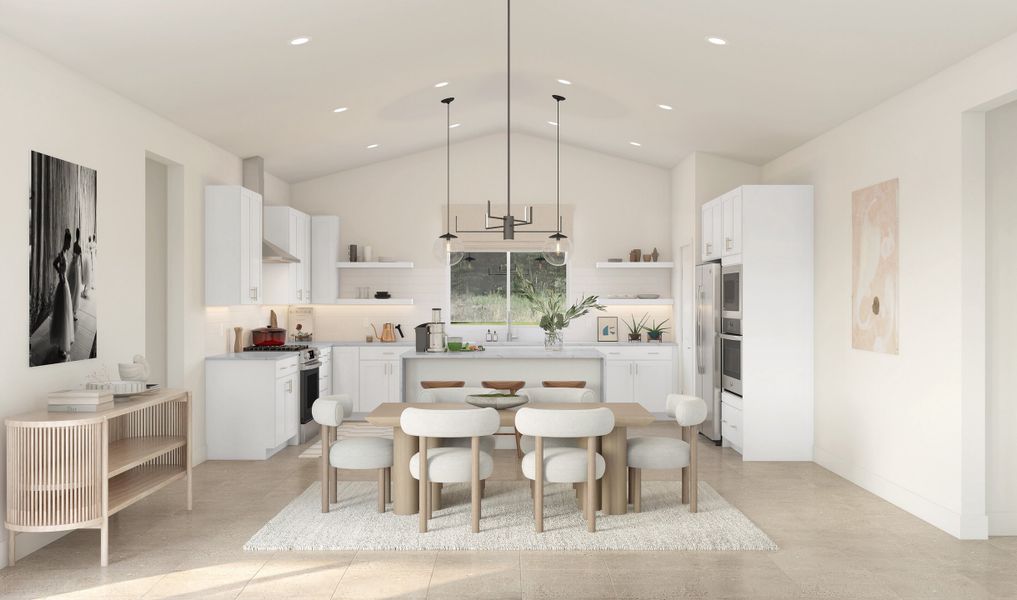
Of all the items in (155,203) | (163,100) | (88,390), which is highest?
(163,100)

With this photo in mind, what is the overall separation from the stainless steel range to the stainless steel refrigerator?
3.95 metres

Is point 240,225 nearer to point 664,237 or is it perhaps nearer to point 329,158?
point 329,158

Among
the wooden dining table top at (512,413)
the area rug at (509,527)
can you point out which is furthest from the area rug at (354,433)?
the wooden dining table top at (512,413)

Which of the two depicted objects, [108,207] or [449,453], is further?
[108,207]

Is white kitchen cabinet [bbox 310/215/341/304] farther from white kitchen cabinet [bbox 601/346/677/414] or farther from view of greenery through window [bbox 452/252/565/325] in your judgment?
white kitchen cabinet [bbox 601/346/677/414]

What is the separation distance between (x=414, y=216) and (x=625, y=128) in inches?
118

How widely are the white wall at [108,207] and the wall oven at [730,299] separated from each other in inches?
187

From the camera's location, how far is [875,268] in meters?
5.56

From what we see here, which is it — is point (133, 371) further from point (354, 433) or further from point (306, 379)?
point (354, 433)

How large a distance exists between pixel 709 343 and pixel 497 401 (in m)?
3.06

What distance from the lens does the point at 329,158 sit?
8758 millimetres

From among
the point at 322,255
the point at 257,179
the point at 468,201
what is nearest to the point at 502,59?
the point at 257,179

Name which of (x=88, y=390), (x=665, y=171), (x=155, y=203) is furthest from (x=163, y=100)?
(x=665, y=171)

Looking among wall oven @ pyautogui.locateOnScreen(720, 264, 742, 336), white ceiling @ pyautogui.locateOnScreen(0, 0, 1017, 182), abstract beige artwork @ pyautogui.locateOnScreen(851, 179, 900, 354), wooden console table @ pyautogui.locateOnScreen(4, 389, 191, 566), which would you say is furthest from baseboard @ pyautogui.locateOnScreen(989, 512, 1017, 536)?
wooden console table @ pyautogui.locateOnScreen(4, 389, 191, 566)
